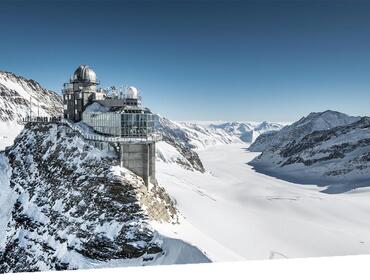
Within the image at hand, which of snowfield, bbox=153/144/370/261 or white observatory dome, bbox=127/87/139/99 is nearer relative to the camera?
snowfield, bbox=153/144/370/261

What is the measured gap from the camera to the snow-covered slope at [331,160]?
6131cm

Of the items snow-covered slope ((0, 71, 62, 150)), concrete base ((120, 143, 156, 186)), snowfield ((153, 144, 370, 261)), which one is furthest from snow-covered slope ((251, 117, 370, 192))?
snow-covered slope ((0, 71, 62, 150))

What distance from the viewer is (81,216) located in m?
18.7

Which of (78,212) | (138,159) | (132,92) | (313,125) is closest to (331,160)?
(132,92)

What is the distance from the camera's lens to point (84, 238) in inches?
688

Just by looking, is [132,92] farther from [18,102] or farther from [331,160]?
[331,160]

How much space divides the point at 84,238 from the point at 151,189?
5.10 meters

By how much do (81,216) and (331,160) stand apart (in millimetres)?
66828

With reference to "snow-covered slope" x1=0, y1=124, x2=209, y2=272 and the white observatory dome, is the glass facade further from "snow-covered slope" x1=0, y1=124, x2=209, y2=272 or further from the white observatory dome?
the white observatory dome

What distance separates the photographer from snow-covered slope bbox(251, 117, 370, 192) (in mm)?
61312

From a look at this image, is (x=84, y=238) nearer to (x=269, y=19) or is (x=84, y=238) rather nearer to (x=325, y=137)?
(x=269, y=19)

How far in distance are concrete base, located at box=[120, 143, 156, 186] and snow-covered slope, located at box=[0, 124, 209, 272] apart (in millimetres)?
539

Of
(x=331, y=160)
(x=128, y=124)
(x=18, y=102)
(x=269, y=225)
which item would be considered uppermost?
(x=18, y=102)

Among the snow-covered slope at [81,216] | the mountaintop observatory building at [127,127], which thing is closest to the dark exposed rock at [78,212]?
the snow-covered slope at [81,216]
